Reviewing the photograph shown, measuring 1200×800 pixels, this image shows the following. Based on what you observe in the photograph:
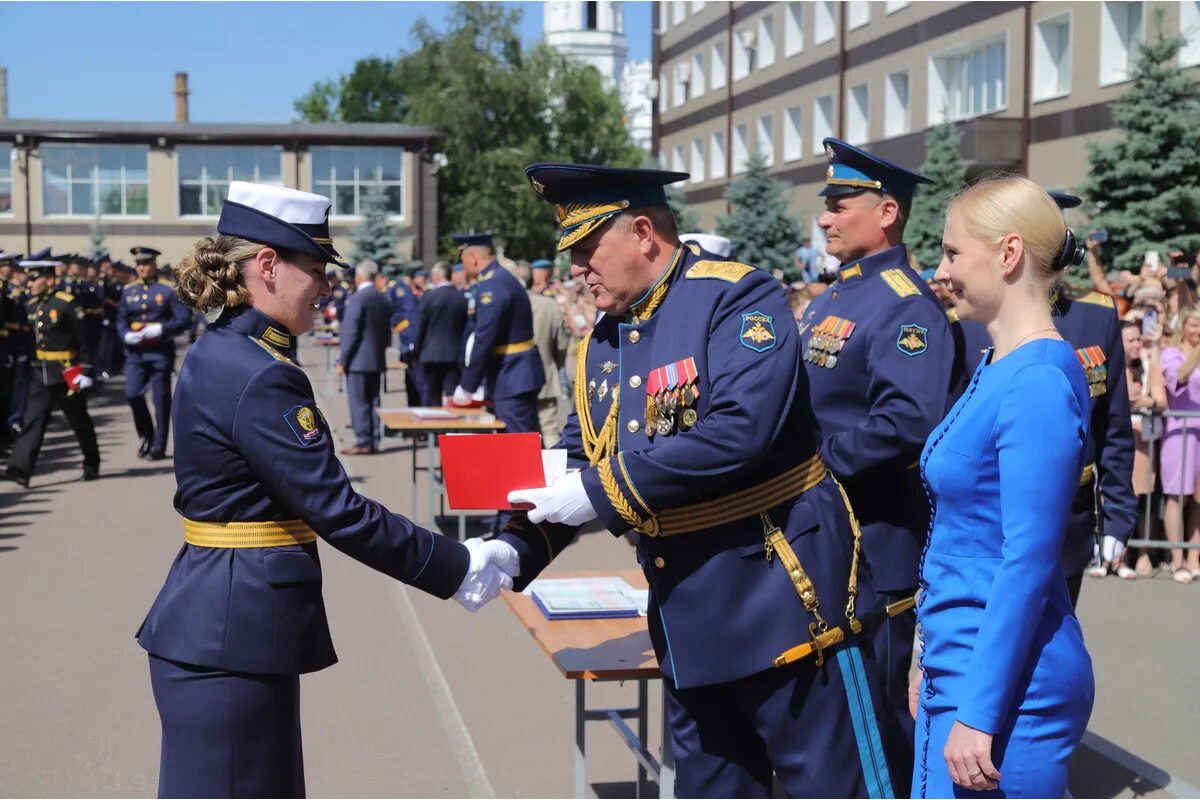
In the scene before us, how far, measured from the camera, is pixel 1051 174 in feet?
88.5

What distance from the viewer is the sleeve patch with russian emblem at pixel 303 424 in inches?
132

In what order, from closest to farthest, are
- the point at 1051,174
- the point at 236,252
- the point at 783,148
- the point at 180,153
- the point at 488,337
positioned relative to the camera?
the point at 236,252
the point at 488,337
the point at 1051,174
the point at 783,148
the point at 180,153

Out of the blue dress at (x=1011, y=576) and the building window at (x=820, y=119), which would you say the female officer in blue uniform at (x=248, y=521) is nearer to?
the blue dress at (x=1011, y=576)

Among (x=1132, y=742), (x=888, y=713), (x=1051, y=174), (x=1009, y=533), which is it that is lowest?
(x=1132, y=742)

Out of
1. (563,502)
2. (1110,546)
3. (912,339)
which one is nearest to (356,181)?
(1110,546)

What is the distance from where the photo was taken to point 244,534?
11.1 ft

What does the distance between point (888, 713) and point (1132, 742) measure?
2.24 meters

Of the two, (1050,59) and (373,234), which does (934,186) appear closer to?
(1050,59)

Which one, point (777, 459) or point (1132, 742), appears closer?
point (777, 459)

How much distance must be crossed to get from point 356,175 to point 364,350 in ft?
132

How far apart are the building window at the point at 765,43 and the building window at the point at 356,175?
17356mm

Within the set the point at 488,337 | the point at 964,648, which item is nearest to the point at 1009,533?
the point at 964,648

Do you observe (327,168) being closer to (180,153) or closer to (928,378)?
(180,153)

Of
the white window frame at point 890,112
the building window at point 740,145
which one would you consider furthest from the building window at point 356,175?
the white window frame at point 890,112
